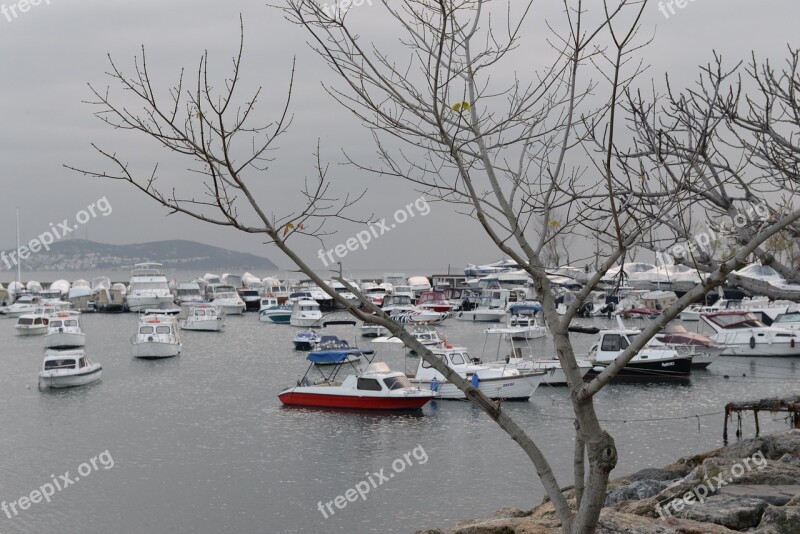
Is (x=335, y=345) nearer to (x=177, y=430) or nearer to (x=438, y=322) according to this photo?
(x=177, y=430)

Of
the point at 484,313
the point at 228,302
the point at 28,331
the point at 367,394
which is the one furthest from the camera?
the point at 228,302

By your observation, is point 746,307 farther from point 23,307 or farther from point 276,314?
point 23,307

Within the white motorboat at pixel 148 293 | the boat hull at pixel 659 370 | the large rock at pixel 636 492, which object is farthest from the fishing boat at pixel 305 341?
the large rock at pixel 636 492

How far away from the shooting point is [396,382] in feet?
98.6

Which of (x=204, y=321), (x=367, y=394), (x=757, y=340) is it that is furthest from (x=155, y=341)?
(x=757, y=340)

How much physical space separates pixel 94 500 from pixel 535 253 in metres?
16.7

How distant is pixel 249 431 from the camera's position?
27578 mm

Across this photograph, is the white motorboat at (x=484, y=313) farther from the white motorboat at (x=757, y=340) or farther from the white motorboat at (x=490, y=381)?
the white motorboat at (x=490, y=381)

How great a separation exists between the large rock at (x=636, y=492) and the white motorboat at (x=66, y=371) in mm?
26513

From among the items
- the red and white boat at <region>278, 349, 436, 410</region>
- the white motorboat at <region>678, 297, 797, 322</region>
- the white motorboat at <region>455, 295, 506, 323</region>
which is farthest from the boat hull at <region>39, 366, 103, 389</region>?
the white motorboat at <region>455, 295, 506, 323</region>

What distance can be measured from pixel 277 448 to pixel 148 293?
62878 millimetres

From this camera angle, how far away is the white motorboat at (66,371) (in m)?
35.2

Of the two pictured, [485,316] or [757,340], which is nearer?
[757,340]

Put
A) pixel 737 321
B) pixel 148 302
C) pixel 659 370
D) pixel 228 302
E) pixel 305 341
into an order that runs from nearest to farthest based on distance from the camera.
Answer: pixel 659 370 < pixel 737 321 < pixel 305 341 < pixel 228 302 < pixel 148 302
